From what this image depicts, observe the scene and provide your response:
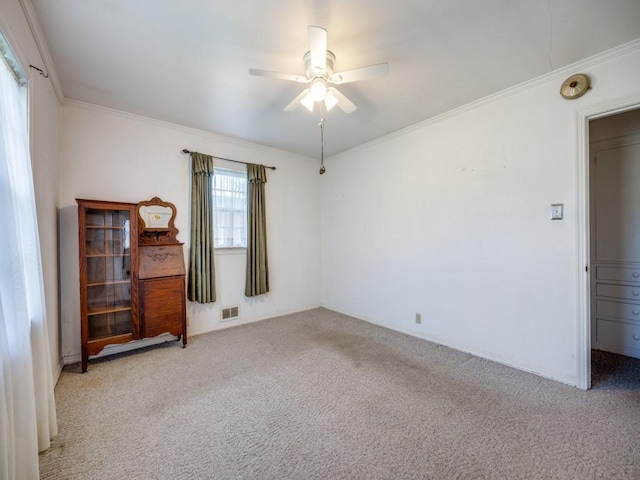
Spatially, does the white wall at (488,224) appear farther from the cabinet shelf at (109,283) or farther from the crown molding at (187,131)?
the cabinet shelf at (109,283)

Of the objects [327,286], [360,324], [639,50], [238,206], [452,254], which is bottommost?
[360,324]

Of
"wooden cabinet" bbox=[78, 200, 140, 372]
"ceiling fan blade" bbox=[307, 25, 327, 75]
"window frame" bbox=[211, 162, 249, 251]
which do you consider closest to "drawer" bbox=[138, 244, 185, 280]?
"wooden cabinet" bbox=[78, 200, 140, 372]

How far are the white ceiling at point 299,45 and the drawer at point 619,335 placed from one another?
2655 millimetres

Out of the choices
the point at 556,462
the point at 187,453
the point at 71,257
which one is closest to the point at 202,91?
the point at 71,257

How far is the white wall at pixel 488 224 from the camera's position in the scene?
2207mm

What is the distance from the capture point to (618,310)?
110 inches

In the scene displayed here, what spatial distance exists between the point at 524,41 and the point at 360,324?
11.0ft

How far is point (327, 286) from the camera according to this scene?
4645mm

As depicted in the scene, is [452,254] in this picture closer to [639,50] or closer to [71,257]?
[639,50]

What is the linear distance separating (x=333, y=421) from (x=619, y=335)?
126 inches

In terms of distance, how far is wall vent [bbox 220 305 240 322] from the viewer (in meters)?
3.63

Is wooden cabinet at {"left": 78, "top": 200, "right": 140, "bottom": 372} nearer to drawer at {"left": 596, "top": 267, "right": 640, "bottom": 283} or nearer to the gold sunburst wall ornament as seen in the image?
the gold sunburst wall ornament

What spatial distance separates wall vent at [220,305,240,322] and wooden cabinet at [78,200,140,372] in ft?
3.54

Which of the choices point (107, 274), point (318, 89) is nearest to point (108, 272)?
point (107, 274)
